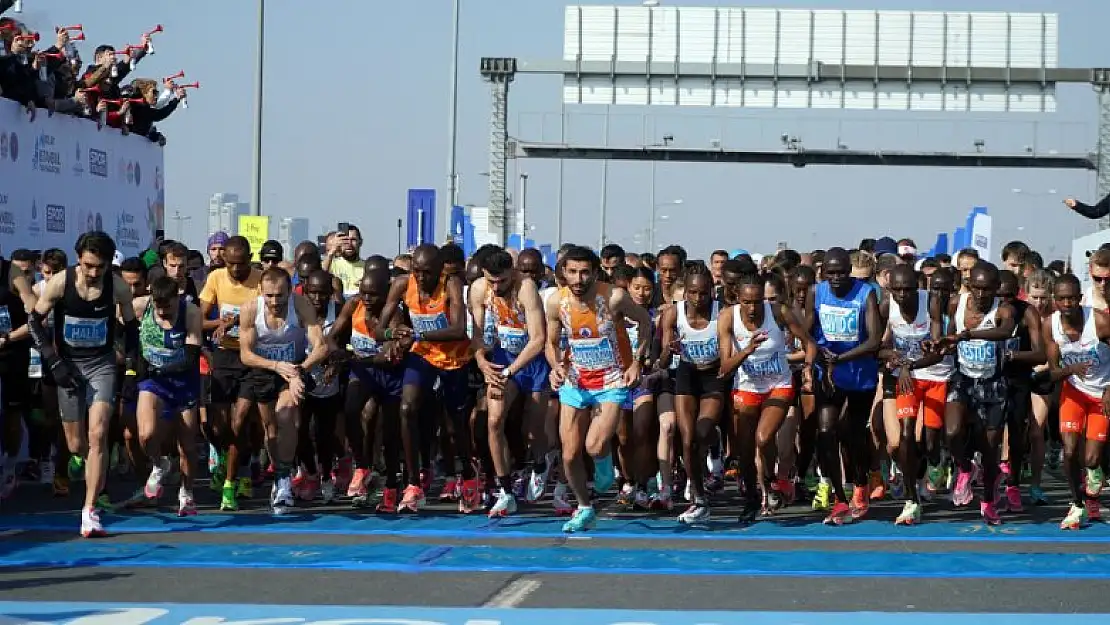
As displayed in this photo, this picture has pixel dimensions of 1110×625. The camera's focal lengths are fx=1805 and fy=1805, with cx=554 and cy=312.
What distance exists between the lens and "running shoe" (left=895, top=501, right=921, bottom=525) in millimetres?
13039

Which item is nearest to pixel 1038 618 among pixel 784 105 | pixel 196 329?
pixel 196 329

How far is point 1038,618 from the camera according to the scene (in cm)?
904

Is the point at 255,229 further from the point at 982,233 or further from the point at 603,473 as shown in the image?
the point at 603,473

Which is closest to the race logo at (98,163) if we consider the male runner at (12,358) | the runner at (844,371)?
the male runner at (12,358)

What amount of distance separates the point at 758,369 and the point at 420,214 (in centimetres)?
1488

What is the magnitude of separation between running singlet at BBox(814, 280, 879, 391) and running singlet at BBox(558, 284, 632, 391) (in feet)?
5.35

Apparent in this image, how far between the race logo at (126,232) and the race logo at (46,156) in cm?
194

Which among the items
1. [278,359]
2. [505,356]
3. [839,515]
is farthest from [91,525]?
[839,515]

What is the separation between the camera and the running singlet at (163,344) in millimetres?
12930

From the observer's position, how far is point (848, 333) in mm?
Result: 13070

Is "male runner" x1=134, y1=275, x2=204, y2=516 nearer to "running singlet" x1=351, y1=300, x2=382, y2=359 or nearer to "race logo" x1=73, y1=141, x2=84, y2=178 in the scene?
"running singlet" x1=351, y1=300, x2=382, y2=359

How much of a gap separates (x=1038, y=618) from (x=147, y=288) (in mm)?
7746

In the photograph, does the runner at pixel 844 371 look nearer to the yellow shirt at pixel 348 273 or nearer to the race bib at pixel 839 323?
the race bib at pixel 839 323

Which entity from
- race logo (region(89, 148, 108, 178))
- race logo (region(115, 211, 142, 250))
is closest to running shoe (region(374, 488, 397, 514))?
race logo (region(89, 148, 108, 178))
